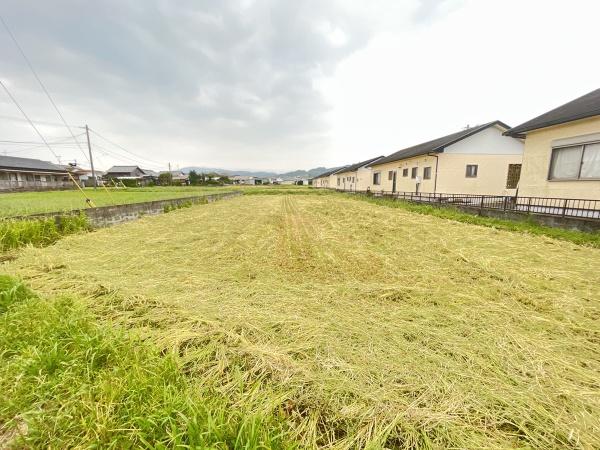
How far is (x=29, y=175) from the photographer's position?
31.6 metres

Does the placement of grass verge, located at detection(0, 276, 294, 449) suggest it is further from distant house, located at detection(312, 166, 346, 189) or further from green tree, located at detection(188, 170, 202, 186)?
green tree, located at detection(188, 170, 202, 186)

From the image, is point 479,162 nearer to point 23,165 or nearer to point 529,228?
point 529,228

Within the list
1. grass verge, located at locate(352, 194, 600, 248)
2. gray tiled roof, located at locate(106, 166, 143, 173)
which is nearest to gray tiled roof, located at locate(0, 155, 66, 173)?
gray tiled roof, located at locate(106, 166, 143, 173)

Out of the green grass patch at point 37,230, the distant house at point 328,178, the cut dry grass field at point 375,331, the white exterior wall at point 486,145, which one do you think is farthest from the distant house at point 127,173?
the cut dry grass field at point 375,331

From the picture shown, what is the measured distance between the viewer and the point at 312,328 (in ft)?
7.59

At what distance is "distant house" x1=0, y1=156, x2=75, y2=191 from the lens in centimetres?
2541

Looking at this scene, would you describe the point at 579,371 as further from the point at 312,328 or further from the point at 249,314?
the point at 249,314

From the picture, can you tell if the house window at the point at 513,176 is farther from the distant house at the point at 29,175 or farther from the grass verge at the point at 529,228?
the distant house at the point at 29,175

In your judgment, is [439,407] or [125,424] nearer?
[125,424]

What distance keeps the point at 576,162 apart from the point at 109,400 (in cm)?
1218

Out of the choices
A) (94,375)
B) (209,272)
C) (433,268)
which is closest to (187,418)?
(94,375)

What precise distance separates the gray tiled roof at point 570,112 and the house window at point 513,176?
579cm

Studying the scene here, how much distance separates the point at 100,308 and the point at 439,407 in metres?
3.33

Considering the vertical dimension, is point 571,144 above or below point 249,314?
above
